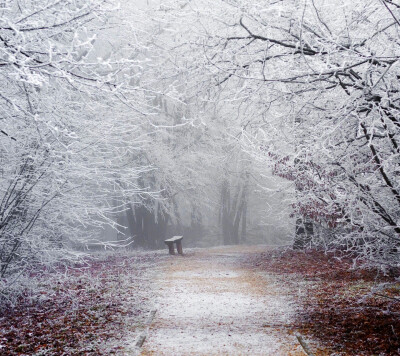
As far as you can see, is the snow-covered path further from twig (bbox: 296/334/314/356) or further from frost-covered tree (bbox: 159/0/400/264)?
frost-covered tree (bbox: 159/0/400/264)

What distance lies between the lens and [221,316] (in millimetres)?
8047

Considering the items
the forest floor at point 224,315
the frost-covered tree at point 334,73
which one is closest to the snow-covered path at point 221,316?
the forest floor at point 224,315

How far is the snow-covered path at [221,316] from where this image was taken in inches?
240

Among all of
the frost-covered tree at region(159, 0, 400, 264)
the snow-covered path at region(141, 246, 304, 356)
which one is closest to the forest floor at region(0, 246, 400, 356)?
the snow-covered path at region(141, 246, 304, 356)

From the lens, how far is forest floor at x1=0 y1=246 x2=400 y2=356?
5980 millimetres

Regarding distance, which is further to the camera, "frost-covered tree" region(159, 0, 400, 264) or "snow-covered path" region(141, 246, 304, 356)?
"snow-covered path" region(141, 246, 304, 356)

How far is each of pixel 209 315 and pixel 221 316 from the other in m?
0.22

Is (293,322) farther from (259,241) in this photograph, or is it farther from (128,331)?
(259,241)

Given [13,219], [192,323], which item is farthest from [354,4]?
[13,219]

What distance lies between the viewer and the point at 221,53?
19.8 ft

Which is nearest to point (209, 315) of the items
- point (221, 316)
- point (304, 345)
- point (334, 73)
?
point (221, 316)

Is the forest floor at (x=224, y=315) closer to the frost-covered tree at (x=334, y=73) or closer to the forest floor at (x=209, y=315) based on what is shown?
the forest floor at (x=209, y=315)

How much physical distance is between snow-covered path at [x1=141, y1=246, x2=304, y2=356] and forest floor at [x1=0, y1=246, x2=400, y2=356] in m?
0.02

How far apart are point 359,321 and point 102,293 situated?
17.8 ft
